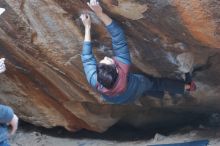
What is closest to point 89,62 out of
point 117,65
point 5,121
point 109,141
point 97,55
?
point 117,65

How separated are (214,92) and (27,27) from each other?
195cm

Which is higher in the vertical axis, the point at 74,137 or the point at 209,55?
the point at 209,55

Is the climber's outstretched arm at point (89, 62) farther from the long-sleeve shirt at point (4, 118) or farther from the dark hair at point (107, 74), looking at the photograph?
the long-sleeve shirt at point (4, 118)

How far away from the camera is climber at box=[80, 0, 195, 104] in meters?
3.85

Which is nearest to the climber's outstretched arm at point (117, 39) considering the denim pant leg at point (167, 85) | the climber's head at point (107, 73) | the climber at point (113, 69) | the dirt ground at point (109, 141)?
the climber at point (113, 69)

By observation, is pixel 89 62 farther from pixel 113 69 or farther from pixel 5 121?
pixel 5 121

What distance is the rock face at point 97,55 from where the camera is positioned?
3.81 metres

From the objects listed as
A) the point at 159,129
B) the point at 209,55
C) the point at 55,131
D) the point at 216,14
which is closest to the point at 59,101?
the point at 55,131

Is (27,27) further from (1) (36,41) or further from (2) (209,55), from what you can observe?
(2) (209,55)

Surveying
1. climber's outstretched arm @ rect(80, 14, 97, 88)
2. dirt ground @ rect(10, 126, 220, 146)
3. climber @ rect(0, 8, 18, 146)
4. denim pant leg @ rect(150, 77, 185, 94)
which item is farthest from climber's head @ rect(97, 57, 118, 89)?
dirt ground @ rect(10, 126, 220, 146)

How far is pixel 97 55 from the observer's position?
14.8ft

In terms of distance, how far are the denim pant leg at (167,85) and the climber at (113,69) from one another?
0.19 meters

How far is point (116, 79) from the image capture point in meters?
3.89

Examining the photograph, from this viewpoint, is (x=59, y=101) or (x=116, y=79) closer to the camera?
(x=116, y=79)
